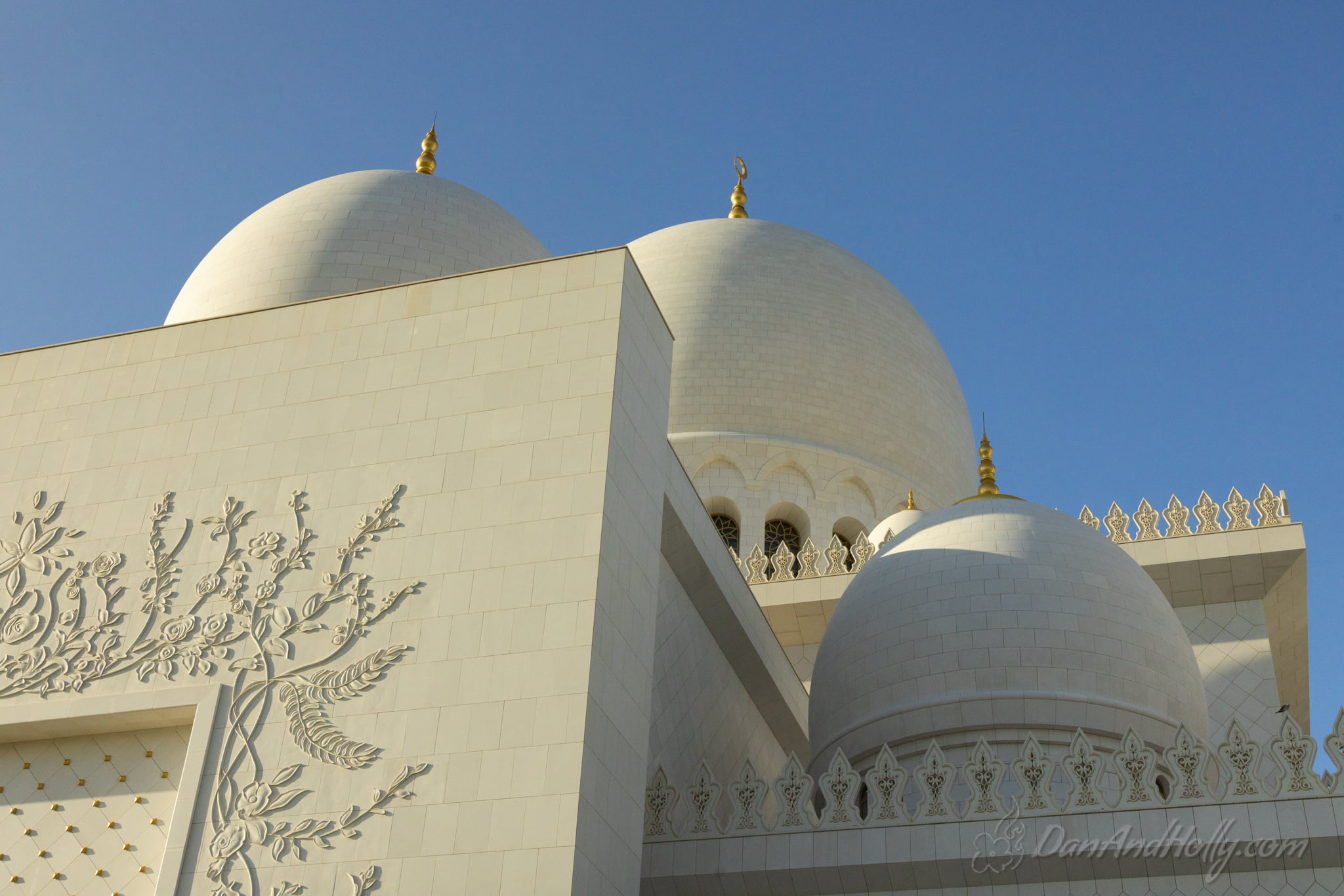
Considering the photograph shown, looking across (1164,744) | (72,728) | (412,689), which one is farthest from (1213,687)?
(72,728)

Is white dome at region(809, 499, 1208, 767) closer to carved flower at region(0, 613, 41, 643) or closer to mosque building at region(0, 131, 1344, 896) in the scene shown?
mosque building at region(0, 131, 1344, 896)

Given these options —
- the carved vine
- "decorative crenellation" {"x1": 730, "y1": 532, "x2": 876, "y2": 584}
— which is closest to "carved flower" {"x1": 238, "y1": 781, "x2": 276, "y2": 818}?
the carved vine

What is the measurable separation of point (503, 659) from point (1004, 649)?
157 inches

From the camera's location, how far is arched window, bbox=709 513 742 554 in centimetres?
1572

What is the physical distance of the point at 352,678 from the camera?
24.6 ft

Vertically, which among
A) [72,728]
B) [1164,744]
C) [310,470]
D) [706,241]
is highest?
[706,241]

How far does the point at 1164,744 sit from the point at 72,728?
7060 mm

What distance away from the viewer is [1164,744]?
31.7 ft

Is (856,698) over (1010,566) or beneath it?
beneath

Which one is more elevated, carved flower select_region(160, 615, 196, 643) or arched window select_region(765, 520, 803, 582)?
arched window select_region(765, 520, 803, 582)

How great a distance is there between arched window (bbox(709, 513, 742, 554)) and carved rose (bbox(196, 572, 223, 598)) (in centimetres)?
827

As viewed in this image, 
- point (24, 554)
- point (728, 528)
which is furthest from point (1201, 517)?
point (24, 554)

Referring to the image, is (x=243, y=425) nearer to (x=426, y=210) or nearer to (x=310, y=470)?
(x=310, y=470)

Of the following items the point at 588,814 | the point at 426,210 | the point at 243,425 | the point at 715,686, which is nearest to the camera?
the point at 588,814
